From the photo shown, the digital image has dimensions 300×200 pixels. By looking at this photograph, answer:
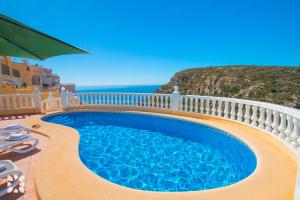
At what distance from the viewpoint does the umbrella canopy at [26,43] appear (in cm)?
219

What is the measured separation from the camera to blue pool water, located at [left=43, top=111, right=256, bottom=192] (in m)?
3.87

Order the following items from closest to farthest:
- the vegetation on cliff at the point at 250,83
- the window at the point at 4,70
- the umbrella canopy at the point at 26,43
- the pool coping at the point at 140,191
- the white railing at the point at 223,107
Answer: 1. the umbrella canopy at the point at 26,43
2. the pool coping at the point at 140,191
3. the white railing at the point at 223,107
4. the vegetation on cliff at the point at 250,83
5. the window at the point at 4,70

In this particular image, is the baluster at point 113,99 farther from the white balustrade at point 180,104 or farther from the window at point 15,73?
the window at point 15,73

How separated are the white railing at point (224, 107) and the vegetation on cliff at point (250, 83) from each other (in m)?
19.6

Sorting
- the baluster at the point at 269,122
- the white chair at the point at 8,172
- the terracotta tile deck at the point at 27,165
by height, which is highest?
the baluster at the point at 269,122

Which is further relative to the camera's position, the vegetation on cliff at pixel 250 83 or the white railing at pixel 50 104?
the vegetation on cliff at pixel 250 83

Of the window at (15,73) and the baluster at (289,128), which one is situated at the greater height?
the window at (15,73)

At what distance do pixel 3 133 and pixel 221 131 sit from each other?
6980mm

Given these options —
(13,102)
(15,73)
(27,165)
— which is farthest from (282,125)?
(15,73)

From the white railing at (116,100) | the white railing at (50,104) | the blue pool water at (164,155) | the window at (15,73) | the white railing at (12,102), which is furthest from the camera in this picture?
the window at (15,73)

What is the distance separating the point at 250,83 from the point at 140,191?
3610 cm

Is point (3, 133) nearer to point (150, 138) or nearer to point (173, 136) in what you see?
point (150, 138)

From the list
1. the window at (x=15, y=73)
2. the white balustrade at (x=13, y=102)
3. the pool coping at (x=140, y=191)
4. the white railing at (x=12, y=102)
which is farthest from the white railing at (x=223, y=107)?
the window at (x=15, y=73)

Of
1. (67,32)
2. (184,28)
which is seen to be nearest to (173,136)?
(67,32)
